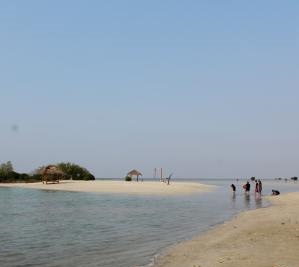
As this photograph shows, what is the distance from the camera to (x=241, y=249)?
14.0m

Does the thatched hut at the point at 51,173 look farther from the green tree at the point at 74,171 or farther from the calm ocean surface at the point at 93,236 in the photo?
the calm ocean surface at the point at 93,236

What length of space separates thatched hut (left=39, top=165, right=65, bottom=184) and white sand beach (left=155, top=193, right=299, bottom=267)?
7164 cm

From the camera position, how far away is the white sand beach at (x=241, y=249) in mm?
12008

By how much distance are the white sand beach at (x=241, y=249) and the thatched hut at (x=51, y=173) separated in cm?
7164

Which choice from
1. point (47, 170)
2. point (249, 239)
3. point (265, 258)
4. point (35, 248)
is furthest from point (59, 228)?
point (47, 170)

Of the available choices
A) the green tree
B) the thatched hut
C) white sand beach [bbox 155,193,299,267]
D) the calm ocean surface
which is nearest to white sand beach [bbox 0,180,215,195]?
the thatched hut

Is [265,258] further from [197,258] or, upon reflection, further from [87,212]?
[87,212]

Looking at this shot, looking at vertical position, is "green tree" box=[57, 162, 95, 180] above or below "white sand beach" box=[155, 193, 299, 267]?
above

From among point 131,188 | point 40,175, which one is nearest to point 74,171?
point 40,175

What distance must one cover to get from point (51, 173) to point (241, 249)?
77.5m

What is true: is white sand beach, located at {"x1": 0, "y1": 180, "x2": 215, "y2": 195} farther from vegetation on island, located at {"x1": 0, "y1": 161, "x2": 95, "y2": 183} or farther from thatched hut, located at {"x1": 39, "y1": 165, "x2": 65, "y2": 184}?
vegetation on island, located at {"x1": 0, "y1": 161, "x2": 95, "y2": 183}

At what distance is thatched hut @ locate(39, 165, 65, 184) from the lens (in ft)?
290

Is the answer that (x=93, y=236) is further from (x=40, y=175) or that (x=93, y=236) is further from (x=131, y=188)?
(x=40, y=175)

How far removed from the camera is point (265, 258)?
12.2 m
